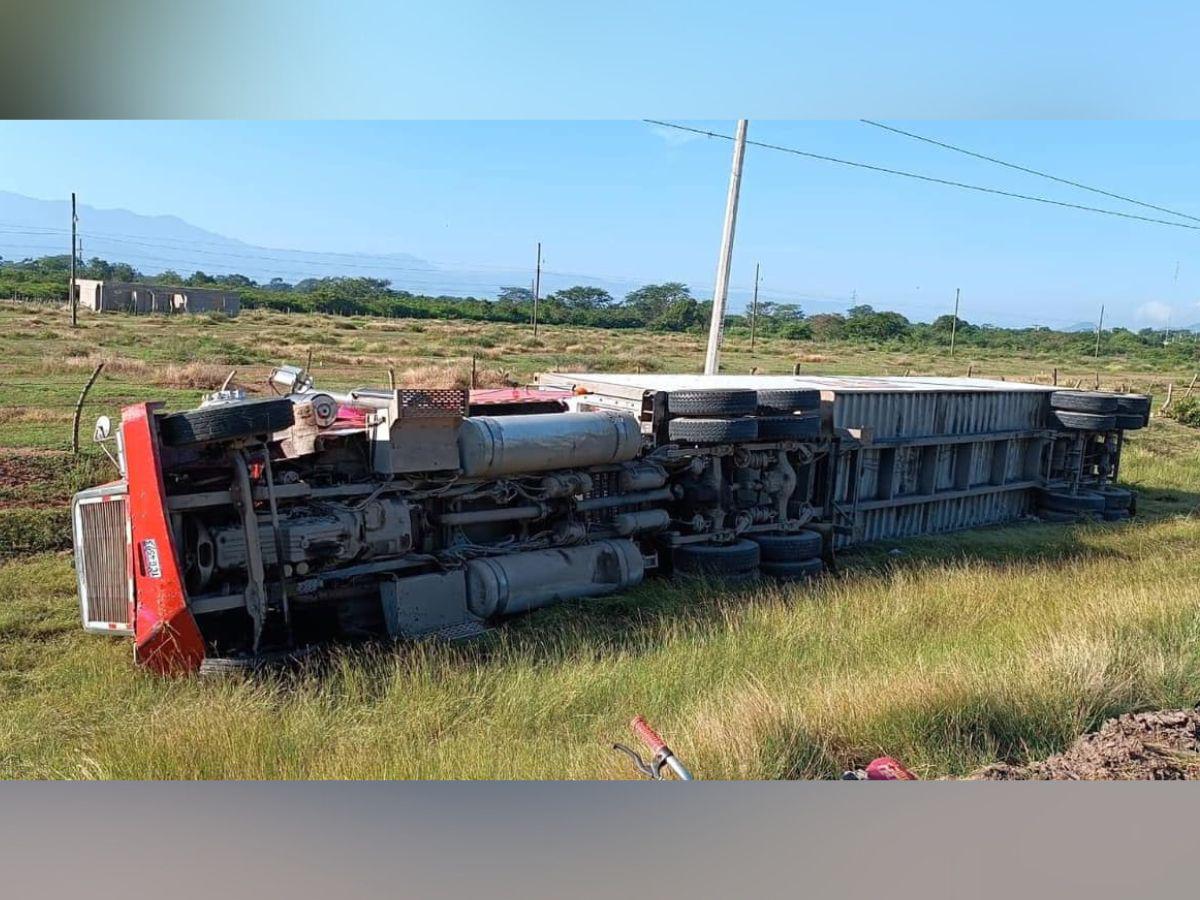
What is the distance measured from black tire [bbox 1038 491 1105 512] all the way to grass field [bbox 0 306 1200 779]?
2190mm

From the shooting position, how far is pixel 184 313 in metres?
44.3

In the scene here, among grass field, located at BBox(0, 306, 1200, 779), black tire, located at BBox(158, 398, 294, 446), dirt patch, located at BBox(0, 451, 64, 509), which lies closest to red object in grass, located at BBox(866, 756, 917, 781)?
grass field, located at BBox(0, 306, 1200, 779)

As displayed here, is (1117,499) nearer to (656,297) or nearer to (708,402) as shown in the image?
(708,402)

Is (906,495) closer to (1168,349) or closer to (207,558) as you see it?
(207,558)

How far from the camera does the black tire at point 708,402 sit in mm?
9297

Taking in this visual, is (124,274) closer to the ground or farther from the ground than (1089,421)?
farther from the ground

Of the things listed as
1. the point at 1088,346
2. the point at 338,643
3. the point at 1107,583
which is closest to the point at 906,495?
the point at 1107,583

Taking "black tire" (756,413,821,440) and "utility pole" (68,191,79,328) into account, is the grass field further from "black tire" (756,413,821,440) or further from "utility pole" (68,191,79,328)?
"utility pole" (68,191,79,328)

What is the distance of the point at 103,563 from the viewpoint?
665 cm

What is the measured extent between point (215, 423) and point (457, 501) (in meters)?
2.11

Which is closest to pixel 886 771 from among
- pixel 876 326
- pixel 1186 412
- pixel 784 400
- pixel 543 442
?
pixel 543 442

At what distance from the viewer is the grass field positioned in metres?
4.80

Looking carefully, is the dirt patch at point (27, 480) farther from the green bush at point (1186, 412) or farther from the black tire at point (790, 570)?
the green bush at point (1186, 412)

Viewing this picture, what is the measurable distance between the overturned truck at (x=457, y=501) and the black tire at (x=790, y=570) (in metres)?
0.02
